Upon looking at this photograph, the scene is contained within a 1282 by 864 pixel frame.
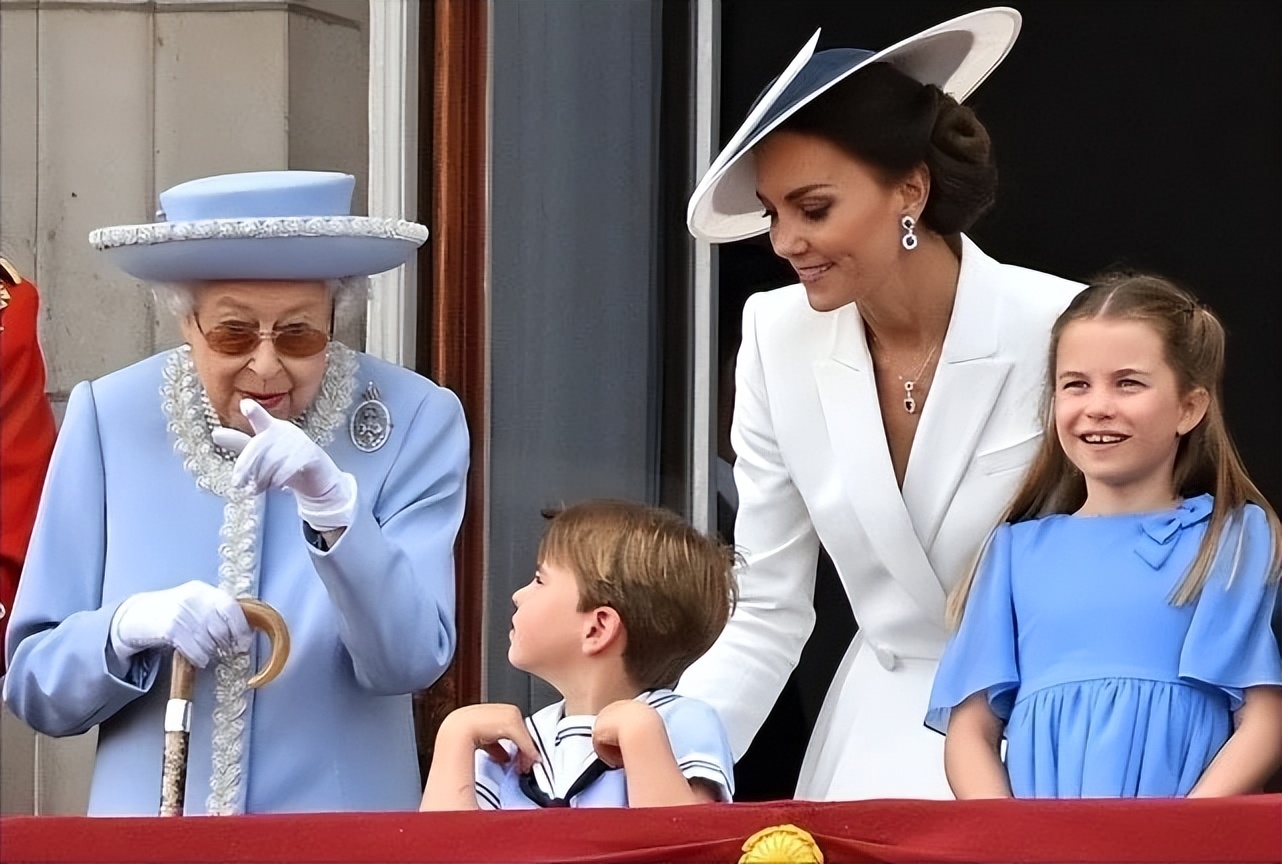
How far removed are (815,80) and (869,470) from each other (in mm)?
561

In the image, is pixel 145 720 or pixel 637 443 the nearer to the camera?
pixel 145 720

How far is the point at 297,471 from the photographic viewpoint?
3.41m

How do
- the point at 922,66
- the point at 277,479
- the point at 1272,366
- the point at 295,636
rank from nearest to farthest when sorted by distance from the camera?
the point at 277,479, the point at 295,636, the point at 922,66, the point at 1272,366

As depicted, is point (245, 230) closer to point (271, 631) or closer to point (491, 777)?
point (271, 631)

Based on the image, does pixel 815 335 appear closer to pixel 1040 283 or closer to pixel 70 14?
pixel 1040 283

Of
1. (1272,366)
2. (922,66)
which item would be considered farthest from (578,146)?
(1272,366)

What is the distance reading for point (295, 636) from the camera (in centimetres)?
363

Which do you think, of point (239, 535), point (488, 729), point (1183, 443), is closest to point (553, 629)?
point (488, 729)

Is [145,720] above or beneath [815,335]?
beneath

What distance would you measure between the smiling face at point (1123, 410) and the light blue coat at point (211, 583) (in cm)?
87

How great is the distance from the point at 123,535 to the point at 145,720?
0.82 feet

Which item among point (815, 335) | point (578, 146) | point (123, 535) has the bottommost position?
point (123, 535)

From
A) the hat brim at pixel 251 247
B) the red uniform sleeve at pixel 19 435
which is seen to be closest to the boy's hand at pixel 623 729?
the hat brim at pixel 251 247

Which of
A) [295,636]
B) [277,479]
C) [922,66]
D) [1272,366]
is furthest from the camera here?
[1272,366]
